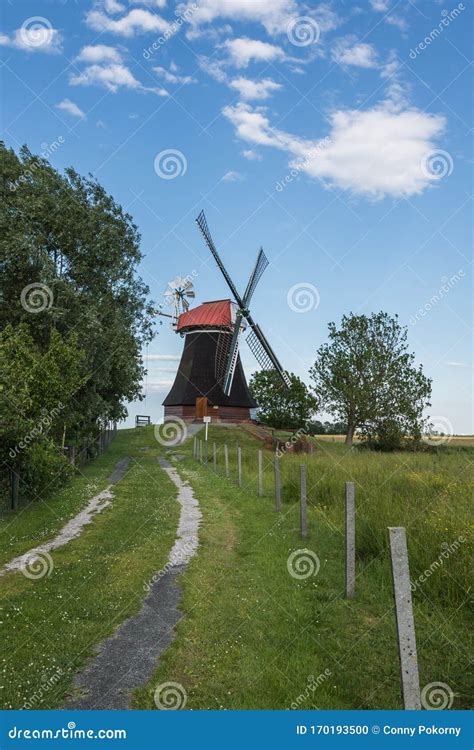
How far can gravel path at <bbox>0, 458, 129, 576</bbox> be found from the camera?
1162 centimetres

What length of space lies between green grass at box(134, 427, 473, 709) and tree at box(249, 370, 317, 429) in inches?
1452

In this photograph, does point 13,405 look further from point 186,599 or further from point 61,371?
point 186,599

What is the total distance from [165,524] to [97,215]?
2259cm

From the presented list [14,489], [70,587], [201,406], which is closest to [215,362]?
[201,406]

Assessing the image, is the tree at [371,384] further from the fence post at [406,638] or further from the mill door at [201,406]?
the fence post at [406,638]

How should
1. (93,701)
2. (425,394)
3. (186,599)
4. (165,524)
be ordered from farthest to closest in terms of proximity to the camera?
(425,394), (165,524), (186,599), (93,701)

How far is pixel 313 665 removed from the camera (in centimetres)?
677

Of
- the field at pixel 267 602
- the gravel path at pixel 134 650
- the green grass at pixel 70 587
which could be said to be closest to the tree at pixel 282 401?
the green grass at pixel 70 587

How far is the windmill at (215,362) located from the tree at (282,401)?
122cm

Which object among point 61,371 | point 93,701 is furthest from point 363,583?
point 61,371

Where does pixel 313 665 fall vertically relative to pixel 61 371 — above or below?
below

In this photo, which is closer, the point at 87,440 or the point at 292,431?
the point at 87,440

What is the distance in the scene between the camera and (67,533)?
14672mm

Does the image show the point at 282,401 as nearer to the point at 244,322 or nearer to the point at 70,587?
the point at 244,322
